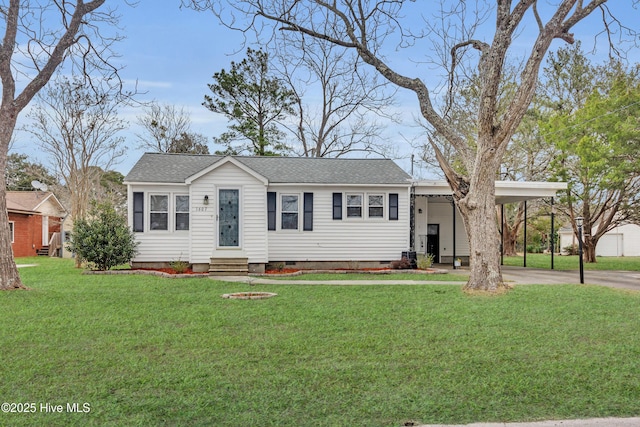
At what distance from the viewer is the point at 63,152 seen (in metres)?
22.9

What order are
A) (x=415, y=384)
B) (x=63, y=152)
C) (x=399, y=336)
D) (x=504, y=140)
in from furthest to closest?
(x=63, y=152), (x=504, y=140), (x=399, y=336), (x=415, y=384)

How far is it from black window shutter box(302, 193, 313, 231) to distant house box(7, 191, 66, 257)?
17.2 meters

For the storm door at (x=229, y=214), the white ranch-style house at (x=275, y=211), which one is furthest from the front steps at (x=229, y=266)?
the storm door at (x=229, y=214)

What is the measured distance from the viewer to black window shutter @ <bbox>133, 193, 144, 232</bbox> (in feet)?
52.3

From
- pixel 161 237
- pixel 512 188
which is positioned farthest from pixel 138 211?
pixel 512 188

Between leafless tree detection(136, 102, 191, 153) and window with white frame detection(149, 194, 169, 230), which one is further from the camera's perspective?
leafless tree detection(136, 102, 191, 153)

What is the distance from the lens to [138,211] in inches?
627

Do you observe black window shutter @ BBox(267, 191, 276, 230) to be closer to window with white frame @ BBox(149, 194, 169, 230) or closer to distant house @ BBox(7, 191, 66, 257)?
window with white frame @ BBox(149, 194, 169, 230)

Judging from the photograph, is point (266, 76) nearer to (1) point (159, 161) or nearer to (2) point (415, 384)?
(1) point (159, 161)

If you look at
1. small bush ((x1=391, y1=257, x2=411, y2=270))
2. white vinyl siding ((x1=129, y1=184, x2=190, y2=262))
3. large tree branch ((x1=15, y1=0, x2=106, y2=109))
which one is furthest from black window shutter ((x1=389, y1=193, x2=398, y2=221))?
large tree branch ((x1=15, y1=0, x2=106, y2=109))

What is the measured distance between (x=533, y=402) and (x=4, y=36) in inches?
508

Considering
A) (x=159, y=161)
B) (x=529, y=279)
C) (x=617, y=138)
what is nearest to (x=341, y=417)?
(x=529, y=279)

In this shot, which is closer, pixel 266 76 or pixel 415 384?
pixel 415 384

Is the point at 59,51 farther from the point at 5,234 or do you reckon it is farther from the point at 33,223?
the point at 33,223
